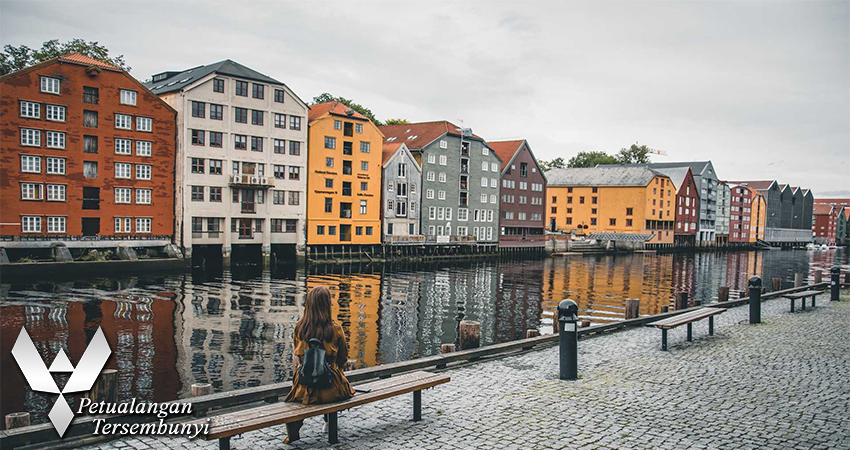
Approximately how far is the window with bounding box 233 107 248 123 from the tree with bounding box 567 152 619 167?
342 feet

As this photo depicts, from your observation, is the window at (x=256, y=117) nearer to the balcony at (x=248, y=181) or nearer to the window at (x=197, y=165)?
the balcony at (x=248, y=181)

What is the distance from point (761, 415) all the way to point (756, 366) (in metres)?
4.21

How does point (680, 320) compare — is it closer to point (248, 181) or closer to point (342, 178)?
point (248, 181)

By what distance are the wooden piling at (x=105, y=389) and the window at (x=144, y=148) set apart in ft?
175

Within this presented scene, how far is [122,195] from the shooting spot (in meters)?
54.3

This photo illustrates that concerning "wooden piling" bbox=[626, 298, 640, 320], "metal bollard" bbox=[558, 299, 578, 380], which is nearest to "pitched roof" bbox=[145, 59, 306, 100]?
"wooden piling" bbox=[626, 298, 640, 320]

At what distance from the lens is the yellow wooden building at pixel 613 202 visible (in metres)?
112

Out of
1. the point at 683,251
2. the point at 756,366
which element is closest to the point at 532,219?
the point at 683,251

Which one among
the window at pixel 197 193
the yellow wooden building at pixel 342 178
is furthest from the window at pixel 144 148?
the yellow wooden building at pixel 342 178

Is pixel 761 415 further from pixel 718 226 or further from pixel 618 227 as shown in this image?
pixel 718 226

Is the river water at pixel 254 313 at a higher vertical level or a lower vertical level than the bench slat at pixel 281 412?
lower

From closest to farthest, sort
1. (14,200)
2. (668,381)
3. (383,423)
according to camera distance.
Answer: (383,423), (668,381), (14,200)

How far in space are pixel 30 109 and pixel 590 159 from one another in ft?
410

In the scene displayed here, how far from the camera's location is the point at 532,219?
96875 millimetres
